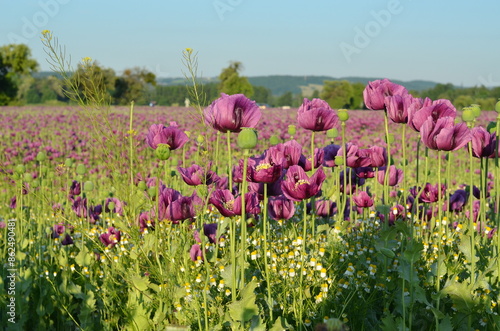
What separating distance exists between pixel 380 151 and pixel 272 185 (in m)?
0.80

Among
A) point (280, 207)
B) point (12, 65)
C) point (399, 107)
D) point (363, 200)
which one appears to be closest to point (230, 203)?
point (280, 207)

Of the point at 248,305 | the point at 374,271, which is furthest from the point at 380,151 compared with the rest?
the point at 248,305

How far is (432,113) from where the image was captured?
215 cm

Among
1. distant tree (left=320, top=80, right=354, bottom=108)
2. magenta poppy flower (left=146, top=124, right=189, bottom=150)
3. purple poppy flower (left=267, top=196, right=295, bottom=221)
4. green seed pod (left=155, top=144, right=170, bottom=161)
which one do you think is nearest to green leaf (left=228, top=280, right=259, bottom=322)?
green seed pod (left=155, top=144, right=170, bottom=161)

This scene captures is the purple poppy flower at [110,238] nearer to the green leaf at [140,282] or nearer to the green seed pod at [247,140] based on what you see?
the green leaf at [140,282]

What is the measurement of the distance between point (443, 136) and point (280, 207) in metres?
0.81

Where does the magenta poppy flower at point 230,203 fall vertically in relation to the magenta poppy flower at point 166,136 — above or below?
below

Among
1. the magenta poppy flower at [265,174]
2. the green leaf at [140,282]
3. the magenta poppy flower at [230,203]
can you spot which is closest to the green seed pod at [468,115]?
the magenta poppy flower at [265,174]

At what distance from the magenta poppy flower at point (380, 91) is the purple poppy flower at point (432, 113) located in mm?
279

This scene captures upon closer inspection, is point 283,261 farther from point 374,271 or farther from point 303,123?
point 303,123

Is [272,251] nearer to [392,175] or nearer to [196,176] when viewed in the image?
[196,176]

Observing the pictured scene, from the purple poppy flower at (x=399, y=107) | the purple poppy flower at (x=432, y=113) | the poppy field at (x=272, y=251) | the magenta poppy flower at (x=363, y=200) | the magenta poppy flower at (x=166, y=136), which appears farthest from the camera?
the magenta poppy flower at (x=363, y=200)

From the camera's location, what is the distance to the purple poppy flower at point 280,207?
2408mm

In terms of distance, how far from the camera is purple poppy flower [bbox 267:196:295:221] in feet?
7.90
